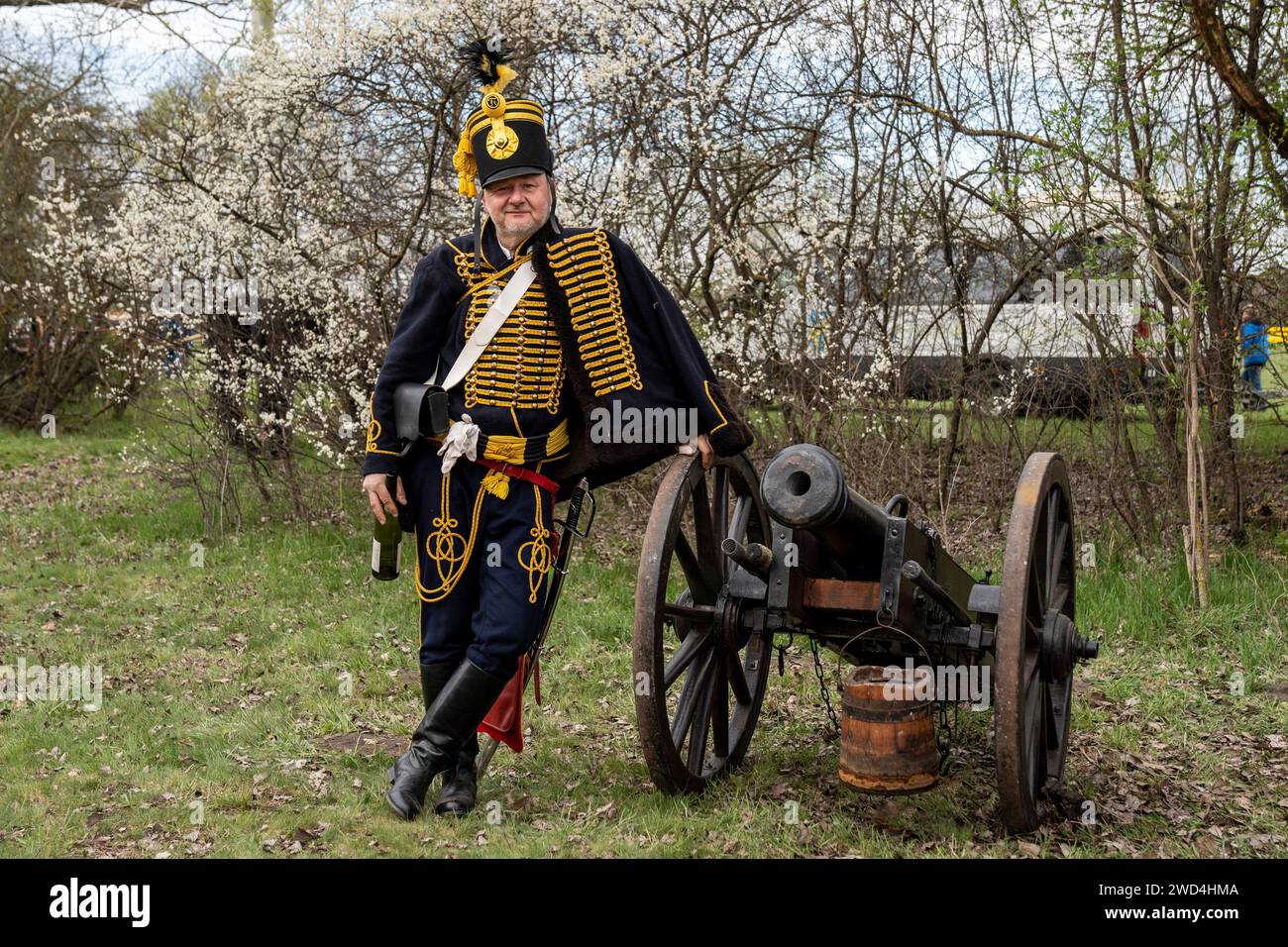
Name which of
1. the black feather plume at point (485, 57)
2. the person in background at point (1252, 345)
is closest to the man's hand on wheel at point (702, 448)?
the black feather plume at point (485, 57)

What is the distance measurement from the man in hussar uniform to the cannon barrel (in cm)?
50

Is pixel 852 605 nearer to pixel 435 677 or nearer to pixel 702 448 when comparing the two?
pixel 702 448

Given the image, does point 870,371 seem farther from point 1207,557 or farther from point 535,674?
point 535,674

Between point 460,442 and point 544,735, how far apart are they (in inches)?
62.0

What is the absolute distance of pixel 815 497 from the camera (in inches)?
144

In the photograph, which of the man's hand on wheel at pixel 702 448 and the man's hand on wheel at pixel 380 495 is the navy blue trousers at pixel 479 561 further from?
the man's hand on wheel at pixel 702 448

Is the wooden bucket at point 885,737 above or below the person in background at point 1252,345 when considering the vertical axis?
below

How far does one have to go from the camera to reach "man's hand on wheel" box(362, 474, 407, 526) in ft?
13.9

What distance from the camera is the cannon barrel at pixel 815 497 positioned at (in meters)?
3.65

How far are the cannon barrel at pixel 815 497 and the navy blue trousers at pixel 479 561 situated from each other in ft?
2.83

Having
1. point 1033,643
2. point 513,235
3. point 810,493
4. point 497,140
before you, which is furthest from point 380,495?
point 1033,643

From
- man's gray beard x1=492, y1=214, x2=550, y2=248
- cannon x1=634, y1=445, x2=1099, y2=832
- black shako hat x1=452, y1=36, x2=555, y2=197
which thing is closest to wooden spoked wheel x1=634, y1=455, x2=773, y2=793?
cannon x1=634, y1=445, x2=1099, y2=832
